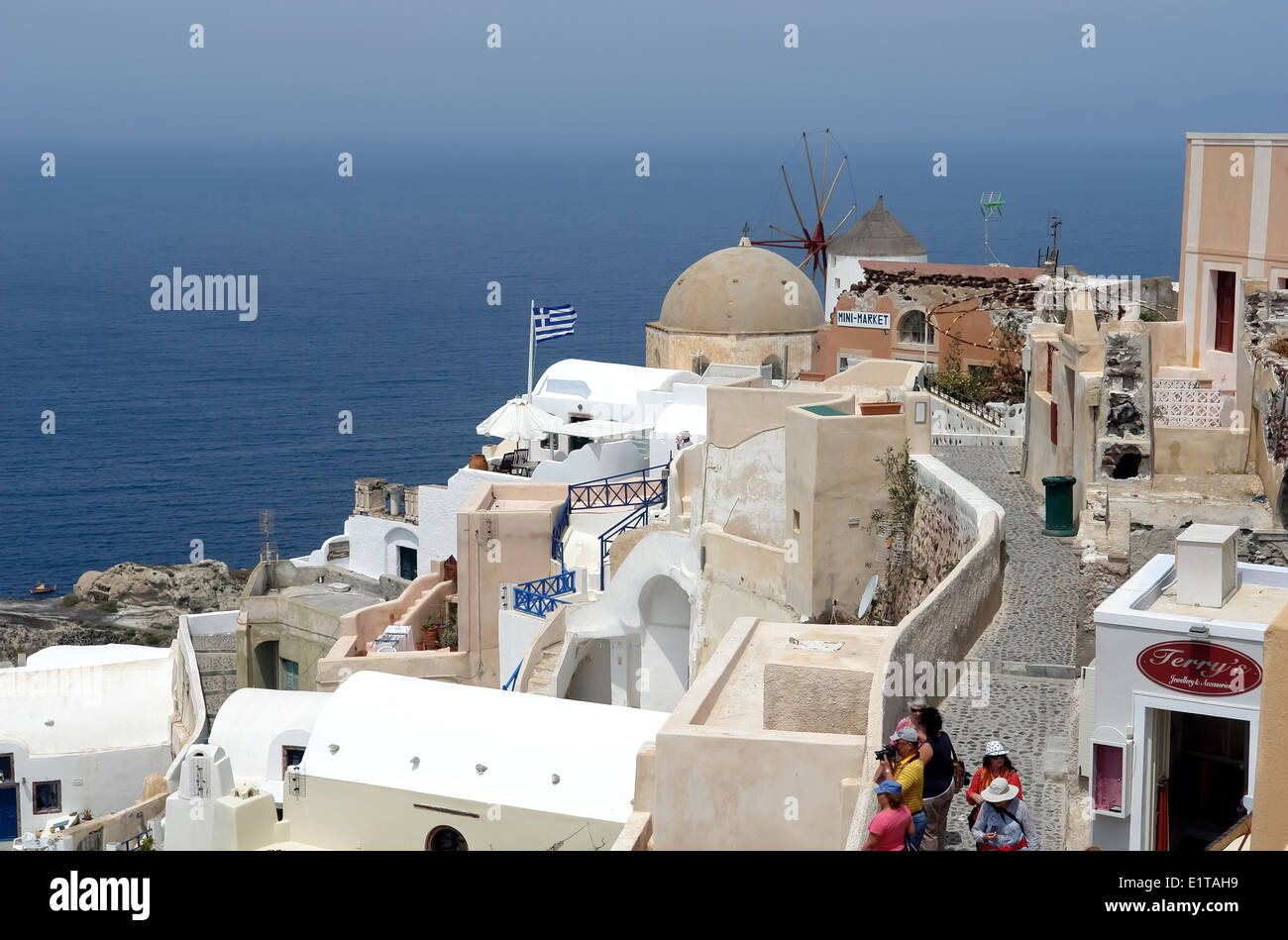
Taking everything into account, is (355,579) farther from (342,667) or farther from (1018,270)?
(1018,270)

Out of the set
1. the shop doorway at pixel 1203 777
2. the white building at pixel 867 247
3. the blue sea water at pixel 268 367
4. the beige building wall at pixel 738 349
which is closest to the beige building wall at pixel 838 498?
the shop doorway at pixel 1203 777

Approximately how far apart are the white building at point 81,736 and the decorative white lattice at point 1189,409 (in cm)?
1711

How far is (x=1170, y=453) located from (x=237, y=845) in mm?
12176

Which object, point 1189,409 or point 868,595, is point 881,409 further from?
point 1189,409

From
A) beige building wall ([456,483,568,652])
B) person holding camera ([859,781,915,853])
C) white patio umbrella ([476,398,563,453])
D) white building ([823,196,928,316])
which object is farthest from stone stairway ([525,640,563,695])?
white building ([823,196,928,316])

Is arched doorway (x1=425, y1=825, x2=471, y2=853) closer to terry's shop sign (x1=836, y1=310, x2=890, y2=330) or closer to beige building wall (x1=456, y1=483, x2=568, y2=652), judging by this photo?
beige building wall (x1=456, y1=483, x2=568, y2=652)

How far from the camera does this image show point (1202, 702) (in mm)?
9477

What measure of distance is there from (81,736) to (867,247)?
3744cm

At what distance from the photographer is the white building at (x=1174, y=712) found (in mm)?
9508

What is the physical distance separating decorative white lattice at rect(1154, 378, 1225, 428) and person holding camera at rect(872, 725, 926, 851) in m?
12.5

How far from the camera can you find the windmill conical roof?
58000mm

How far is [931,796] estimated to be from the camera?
9.62 metres
